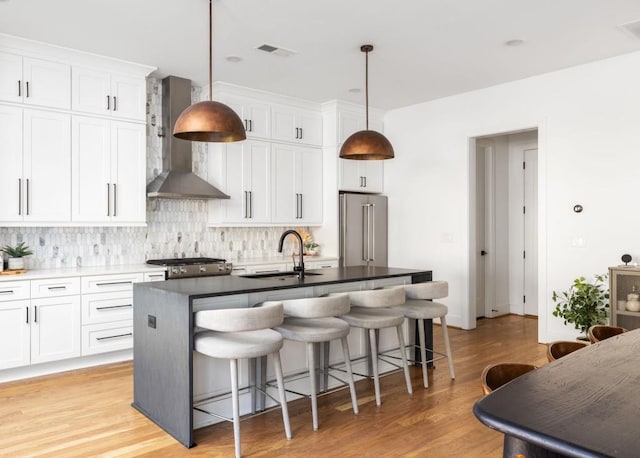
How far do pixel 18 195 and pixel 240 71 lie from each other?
7.92ft

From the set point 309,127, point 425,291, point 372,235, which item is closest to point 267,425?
point 425,291

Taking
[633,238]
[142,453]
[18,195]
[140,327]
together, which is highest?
[18,195]

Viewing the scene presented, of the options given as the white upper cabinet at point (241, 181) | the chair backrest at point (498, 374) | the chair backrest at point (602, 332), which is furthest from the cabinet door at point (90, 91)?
the chair backrest at point (602, 332)

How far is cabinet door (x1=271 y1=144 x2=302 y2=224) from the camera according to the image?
6.27 meters

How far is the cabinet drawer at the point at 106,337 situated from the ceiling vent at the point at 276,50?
9.30 ft

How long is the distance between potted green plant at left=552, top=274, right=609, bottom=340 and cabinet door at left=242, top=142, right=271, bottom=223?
3421 mm

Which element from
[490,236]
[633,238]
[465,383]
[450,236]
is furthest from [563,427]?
[490,236]

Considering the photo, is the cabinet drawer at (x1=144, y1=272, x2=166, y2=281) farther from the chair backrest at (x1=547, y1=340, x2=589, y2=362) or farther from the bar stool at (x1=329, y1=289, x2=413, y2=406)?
the chair backrest at (x1=547, y1=340, x2=589, y2=362)

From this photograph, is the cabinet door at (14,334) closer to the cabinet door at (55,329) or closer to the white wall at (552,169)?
the cabinet door at (55,329)

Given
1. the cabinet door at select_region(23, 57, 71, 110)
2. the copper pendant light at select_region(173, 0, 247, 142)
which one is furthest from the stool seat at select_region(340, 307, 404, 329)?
the cabinet door at select_region(23, 57, 71, 110)

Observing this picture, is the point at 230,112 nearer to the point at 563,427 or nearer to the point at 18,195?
the point at 18,195

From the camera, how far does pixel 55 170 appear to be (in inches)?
179

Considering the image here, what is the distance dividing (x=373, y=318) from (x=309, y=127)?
145 inches

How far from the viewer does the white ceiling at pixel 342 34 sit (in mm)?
3723
